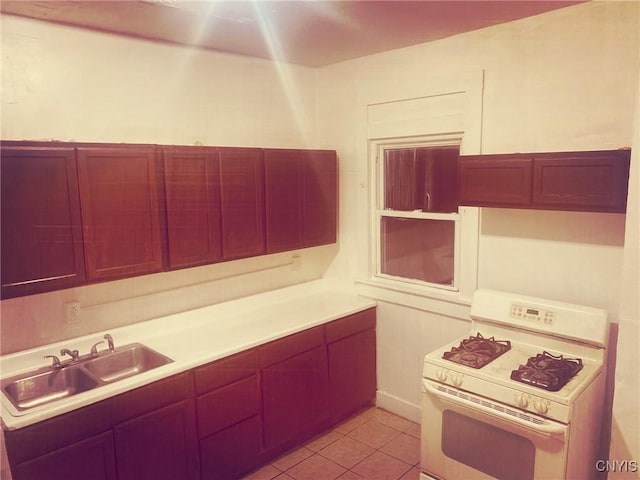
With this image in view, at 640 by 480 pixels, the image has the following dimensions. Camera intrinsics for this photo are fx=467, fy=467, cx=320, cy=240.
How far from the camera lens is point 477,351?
2518 millimetres

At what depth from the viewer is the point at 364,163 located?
352cm

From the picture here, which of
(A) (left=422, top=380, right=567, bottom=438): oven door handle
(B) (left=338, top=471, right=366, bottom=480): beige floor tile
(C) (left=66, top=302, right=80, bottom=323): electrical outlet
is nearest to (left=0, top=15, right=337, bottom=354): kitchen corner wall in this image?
(C) (left=66, top=302, right=80, bottom=323): electrical outlet

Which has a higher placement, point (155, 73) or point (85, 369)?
point (155, 73)

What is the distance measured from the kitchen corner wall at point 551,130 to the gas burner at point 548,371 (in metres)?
0.22

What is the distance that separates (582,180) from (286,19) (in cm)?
172

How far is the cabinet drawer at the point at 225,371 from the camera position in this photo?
249 cm

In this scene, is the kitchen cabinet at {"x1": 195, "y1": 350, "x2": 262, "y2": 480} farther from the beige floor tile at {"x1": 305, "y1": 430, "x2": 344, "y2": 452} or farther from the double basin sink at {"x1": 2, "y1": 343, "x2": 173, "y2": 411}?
the beige floor tile at {"x1": 305, "y1": 430, "x2": 344, "y2": 452}

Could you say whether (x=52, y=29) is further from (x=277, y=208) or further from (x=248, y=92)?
(x=277, y=208)

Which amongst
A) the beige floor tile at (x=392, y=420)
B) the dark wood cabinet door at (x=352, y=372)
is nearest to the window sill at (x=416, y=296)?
the dark wood cabinet door at (x=352, y=372)

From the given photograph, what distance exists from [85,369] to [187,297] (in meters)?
0.81

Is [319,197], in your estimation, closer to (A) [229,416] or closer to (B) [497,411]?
(A) [229,416]

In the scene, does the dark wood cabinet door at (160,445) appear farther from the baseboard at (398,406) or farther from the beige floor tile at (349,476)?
the baseboard at (398,406)

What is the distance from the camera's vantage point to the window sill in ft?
10.1

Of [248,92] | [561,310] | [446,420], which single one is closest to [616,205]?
[561,310]
